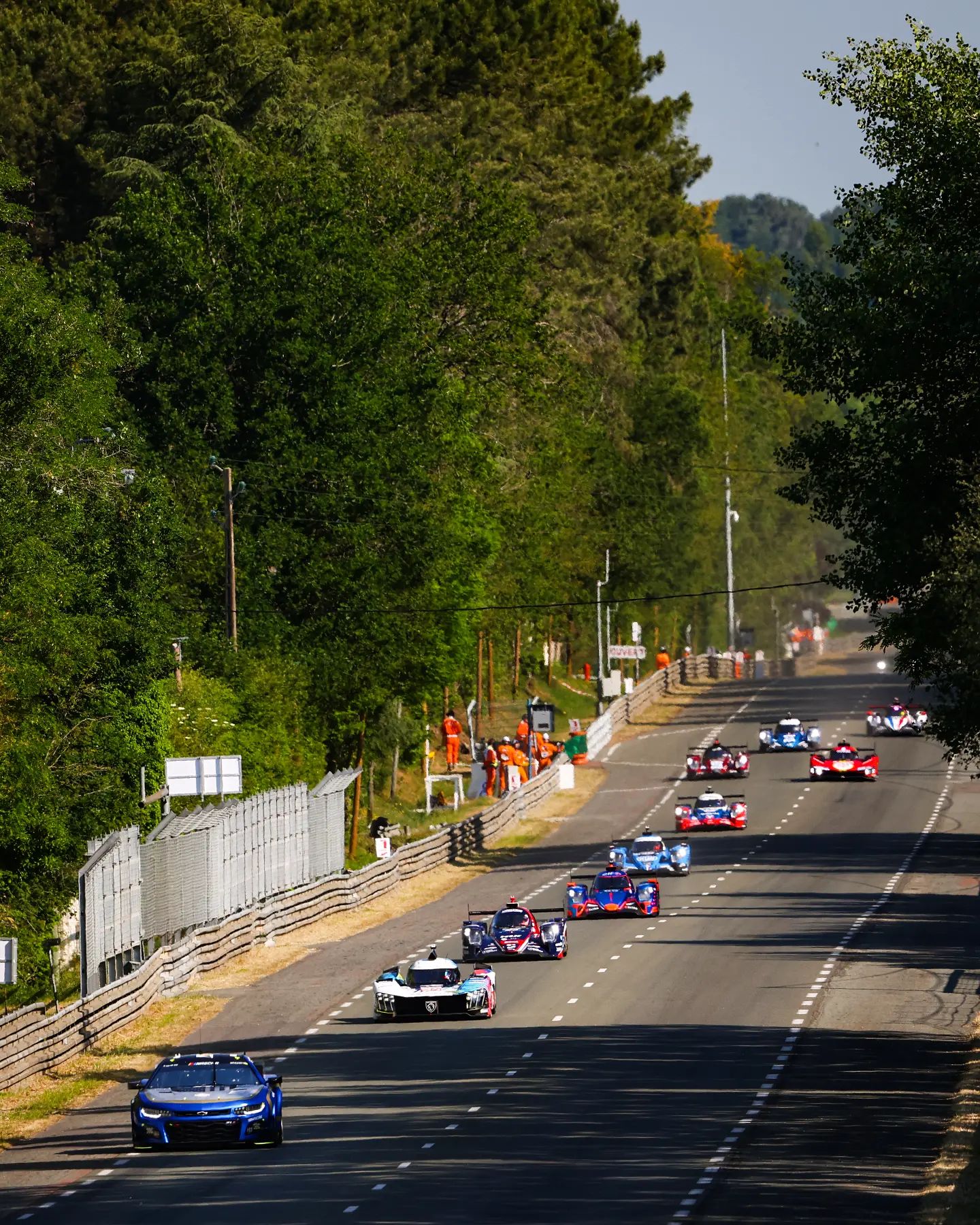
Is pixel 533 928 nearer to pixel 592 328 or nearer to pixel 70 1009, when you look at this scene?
pixel 70 1009

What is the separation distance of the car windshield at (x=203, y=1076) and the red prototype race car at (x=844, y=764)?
173 ft

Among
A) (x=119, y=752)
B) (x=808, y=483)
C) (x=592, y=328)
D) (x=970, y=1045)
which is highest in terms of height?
(x=592, y=328)

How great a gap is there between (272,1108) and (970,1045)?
41.3 feet

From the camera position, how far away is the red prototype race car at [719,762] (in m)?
80.9

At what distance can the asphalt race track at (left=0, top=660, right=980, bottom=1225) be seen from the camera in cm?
2533

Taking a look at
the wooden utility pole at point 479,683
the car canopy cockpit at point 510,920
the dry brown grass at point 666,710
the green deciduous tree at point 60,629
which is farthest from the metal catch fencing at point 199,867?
the dry brown grass at point 666,710

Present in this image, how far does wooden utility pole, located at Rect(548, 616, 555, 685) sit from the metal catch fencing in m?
54.9

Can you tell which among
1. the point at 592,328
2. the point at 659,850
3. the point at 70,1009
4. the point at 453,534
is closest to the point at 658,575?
the point at 592,328

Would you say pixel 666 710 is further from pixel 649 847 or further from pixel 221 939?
pixel 221 939

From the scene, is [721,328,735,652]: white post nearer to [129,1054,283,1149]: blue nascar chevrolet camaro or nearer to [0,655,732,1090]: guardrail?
[0,655,732,1090]: guardrail

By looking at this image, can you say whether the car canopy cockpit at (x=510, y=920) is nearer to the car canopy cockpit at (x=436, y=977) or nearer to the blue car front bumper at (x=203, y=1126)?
the car canopy cockpit at (x=436, y=977)

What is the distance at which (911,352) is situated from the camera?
3108 centimetres

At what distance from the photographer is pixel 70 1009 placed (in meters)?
37.8

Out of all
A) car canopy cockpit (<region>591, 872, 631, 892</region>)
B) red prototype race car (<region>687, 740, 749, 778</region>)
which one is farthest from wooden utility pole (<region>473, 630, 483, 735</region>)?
car canopy cockpit (<region>591, 872, 631, 892</region>)
